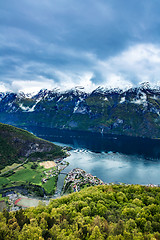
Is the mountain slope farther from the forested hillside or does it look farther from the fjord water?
the forested hillside

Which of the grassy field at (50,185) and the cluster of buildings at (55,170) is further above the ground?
the cluster of buildings at (55,170)

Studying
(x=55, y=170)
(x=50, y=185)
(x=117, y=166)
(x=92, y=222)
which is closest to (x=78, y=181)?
(x=50, y=185)

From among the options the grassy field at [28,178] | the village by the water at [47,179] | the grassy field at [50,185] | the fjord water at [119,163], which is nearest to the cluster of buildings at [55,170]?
the village by the water at [47,179]

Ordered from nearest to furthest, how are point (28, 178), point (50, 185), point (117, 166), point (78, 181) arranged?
1. point (50, 185)
2. point (78, 181)
3. point (28, 178)
4. point (117, 166)

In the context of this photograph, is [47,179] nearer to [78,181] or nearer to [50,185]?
[50,185]

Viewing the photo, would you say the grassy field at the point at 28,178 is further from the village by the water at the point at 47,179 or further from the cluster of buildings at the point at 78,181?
the cluster of buildings at the point at 78,181
